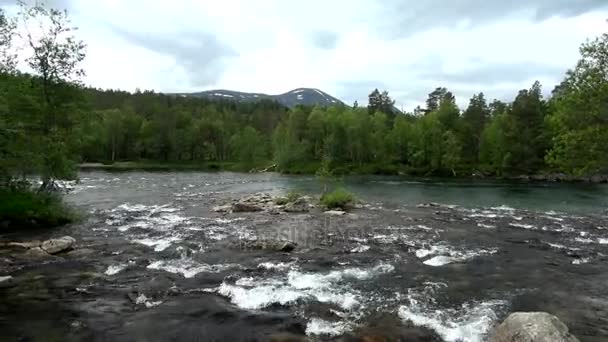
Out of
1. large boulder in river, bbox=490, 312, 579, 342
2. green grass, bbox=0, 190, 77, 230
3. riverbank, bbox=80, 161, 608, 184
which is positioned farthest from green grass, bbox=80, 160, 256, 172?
large boulder in river, bbox=490, 312, 579, 342

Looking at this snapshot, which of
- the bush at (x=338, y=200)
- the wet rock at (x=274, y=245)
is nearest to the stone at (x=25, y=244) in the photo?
the wet rock at (x=274, y=245)

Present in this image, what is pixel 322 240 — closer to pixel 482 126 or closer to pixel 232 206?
pixel 232 206

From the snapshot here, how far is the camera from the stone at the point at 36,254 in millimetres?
18891

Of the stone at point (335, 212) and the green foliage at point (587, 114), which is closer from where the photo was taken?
the green foliage at point (587, 114)

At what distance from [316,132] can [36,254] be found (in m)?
102

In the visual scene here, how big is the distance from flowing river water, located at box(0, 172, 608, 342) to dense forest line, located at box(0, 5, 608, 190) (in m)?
5.64

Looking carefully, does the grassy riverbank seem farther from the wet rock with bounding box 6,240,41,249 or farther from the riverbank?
the wet rock with bounding box 6,240,41,249

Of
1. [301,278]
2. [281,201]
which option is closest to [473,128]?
[281,201]

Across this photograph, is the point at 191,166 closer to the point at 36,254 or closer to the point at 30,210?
the point at 30,210

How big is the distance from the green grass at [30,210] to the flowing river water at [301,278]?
4.69 feet

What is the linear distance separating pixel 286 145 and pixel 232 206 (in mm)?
69853

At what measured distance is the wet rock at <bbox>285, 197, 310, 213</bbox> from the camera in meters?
34.9

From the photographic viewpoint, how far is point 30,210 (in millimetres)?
26000

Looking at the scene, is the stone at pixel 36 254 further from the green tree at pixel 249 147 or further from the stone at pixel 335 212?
the green tree at pixel 249 147
